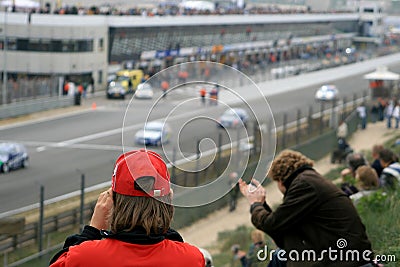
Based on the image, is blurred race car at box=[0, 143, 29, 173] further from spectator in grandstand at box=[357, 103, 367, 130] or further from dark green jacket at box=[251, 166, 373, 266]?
dark green jacket at box=[251, 166, 373, 266]

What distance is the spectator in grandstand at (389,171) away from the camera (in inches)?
310

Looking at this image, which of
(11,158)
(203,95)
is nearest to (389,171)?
(203,95)

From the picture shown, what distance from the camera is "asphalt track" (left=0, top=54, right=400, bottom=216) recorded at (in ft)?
13.4

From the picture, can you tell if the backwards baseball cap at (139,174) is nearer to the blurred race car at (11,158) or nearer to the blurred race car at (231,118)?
the blurred race car at (231,118)

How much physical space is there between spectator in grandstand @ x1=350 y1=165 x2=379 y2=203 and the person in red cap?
436 centimetres

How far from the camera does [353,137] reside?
1138 inches

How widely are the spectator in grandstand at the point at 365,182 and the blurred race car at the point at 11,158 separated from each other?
53.4 feet

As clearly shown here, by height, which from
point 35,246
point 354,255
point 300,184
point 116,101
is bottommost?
point 116,101

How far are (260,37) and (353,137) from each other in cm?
3514

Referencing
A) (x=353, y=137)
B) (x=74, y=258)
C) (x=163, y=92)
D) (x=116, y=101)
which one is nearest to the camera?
(x=74, y=258)

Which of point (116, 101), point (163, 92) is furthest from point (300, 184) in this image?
point (116, 101)

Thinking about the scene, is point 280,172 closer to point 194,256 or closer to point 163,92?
point 163,92

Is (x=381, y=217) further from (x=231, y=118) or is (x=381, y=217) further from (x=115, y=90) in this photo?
(x=115, y=90)

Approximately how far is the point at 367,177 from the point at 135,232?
464 centimetres
